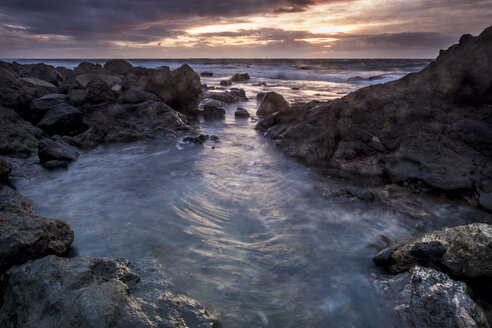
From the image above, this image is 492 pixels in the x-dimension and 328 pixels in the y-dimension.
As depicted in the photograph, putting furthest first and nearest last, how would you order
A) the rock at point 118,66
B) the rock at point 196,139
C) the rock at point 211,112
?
the rock at point 118,66 < the rock at point 211,112 < the rock at point 196,139

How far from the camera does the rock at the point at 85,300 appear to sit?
174 cm

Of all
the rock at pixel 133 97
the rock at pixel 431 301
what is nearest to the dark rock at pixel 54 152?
the rock at pixel 133 97

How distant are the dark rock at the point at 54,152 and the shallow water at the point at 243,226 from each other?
262 millimetres

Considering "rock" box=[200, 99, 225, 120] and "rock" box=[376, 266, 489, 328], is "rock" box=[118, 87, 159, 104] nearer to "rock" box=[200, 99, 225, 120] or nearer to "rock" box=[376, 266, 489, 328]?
"rock" box=[200, 99, 225, 120]

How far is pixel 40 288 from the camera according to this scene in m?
1.98

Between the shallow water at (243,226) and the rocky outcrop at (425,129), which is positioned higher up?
the rocky outcrop at (425,129)

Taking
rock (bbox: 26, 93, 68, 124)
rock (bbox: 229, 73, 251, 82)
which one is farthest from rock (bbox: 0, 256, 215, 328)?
rock (bbox: 229, 73, 251, 82)

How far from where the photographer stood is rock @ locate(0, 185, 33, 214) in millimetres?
3679

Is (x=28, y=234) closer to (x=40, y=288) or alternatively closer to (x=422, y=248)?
(x=40, y=288)

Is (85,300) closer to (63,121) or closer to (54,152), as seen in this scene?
(54,152)

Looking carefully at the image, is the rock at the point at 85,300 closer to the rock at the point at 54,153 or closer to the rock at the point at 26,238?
the rock at the point at 26,238

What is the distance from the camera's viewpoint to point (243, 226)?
4047 mm

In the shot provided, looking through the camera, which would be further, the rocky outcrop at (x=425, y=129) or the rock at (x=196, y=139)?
the rock at (x=196, y=139)

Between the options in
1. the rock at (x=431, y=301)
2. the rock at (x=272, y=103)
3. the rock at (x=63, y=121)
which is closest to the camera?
the rock at (x=431, y=301)
